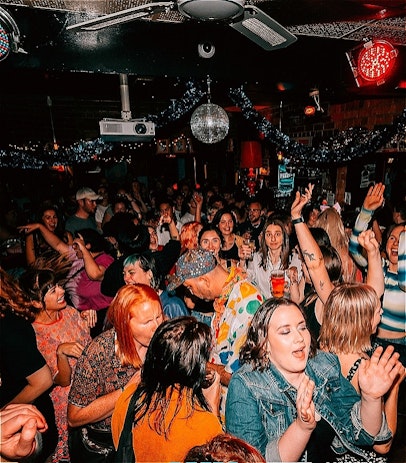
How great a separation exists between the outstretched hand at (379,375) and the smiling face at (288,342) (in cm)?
24

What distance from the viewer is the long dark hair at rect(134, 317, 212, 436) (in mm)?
1282

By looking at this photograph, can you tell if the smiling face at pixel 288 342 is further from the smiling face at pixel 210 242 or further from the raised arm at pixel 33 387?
the smiling face at pixel 210 242

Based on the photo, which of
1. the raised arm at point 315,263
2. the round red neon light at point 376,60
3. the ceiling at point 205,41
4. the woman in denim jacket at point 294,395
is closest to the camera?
the woman in denim jacket at point 294,395

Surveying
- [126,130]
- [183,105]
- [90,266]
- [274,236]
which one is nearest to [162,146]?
[183,105]

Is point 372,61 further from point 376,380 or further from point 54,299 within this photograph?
point 54,299

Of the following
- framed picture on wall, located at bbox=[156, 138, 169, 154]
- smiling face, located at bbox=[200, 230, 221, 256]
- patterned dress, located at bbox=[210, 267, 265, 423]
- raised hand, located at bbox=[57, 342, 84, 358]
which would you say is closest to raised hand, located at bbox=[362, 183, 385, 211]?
smiling face, located at bbox=[200, 230, 221, 256]

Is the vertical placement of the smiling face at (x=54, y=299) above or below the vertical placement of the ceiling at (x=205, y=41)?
below

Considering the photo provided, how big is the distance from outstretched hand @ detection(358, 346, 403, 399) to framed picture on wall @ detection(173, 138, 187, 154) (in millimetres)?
9289

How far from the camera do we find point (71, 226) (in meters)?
4.81

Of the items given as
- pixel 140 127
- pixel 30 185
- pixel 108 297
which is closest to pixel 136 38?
pixel 140 127

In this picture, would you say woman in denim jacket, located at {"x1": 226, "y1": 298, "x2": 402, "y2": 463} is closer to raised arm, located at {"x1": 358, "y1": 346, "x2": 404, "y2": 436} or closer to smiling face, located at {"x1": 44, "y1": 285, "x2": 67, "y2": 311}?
raised arm, located at {"x1": 358, "y1": 346, "x2": 404, "y2": 436}

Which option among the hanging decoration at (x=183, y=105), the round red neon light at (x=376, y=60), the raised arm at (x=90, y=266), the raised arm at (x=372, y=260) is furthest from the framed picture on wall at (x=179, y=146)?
the raised arm at (x=372, y=260)

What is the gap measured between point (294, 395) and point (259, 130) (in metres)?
4.39

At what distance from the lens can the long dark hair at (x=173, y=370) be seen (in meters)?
1.28
